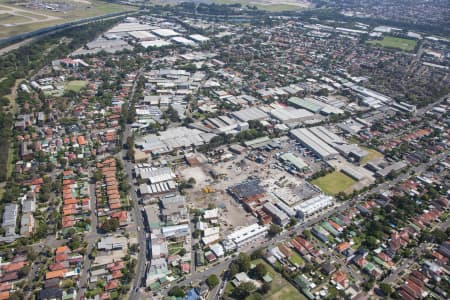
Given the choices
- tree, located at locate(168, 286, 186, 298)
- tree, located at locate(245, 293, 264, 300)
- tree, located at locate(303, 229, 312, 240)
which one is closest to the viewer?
tree, located at locate(245, 293, 264, 300)

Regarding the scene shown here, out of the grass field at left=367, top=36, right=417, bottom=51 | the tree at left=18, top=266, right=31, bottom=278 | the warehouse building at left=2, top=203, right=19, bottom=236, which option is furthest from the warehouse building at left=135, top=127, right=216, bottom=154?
the grass field at left=367, top=36, right=417, bottom=51

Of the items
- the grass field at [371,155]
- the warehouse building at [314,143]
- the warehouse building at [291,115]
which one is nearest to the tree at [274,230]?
the warehouse building at [314,143]

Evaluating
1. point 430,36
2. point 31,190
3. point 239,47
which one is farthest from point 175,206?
point 430,36

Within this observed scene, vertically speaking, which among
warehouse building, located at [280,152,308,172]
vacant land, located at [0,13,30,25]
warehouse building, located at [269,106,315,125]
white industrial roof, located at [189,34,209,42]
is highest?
vacant land, located at [0,13,30,25]

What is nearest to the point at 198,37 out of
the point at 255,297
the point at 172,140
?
the point at 172,140

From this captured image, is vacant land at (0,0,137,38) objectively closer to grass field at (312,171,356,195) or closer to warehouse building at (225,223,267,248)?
warehouse building at (225,223,267,248)

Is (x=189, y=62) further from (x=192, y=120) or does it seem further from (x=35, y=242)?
(x=35, y=242)

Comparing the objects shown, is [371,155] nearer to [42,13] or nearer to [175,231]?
[175,231]
